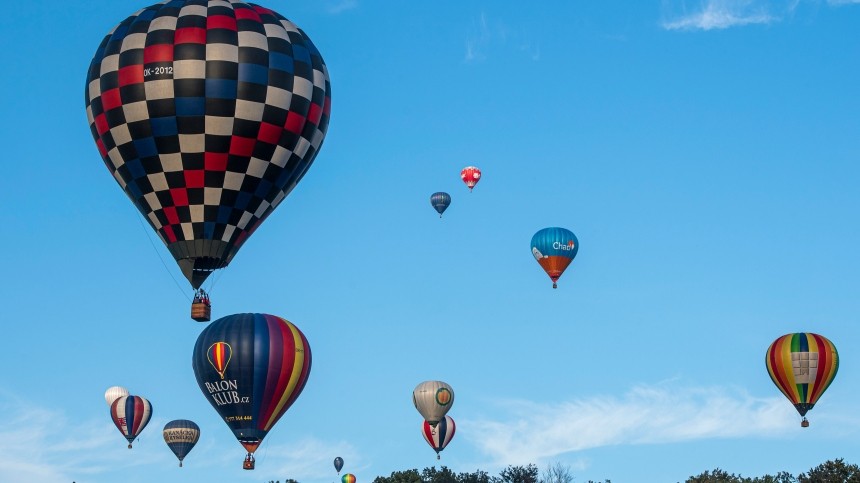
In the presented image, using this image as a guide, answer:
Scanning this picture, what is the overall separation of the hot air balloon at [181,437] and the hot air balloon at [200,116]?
33553mm

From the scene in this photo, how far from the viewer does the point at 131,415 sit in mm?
91625

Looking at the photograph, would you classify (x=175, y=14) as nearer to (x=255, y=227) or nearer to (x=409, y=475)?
(x=255, y=227)

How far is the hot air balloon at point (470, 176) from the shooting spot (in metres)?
95.0

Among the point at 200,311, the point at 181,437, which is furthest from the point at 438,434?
the point at 200,311

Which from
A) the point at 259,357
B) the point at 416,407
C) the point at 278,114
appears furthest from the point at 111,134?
the point at 416,407

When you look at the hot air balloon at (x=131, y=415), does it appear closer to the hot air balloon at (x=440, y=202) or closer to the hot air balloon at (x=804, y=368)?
the hot air balloon at (x=440, y=202)

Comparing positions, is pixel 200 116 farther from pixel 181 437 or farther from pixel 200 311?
pixel 181 437

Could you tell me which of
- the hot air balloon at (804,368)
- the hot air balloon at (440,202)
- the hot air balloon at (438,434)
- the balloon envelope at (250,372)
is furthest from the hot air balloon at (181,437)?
the hot air balloon at (804,368)

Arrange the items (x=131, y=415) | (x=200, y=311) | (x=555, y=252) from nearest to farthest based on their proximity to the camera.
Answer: (x=200, y=311)
(x=555, y=252)
(x=131, y=415)

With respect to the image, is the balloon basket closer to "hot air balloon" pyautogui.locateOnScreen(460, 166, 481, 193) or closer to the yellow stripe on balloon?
the yellow stripe on balloon

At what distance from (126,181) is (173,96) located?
3562mm

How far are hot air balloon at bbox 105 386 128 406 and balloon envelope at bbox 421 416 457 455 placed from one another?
2158cm

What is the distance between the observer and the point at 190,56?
5578 cm

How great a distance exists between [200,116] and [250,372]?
9.32 m
